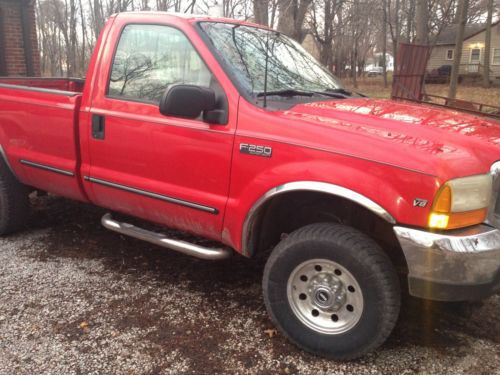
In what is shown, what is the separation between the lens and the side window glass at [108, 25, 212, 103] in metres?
3.33

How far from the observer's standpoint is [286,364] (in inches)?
112

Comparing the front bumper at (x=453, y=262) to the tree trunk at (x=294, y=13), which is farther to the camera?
→ the tree trunk at (x=294, y=13)

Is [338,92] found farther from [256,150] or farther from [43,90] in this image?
[43,90]

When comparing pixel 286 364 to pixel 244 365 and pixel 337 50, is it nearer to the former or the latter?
pixel 244 365

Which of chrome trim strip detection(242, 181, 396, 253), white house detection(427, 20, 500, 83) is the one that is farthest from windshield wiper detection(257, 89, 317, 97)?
white house detection(427, 20, 500, 83)

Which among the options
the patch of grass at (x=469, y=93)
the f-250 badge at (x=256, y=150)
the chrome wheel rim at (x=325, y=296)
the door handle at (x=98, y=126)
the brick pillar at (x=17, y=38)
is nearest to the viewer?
the chrome wheel rim at (x=325, y=296)

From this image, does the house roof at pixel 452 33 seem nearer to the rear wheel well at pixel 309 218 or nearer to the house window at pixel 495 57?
the house window at pixel 495 57

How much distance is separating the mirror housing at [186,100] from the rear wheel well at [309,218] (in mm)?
709

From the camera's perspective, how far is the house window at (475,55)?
4841 centimetres

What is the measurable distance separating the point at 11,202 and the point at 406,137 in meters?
3.59

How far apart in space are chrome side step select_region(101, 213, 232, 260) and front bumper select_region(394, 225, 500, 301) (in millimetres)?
1226

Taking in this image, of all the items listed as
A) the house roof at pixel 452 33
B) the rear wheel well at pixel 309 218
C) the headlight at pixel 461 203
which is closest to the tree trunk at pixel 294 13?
the rear wheel well at pixel 309 218

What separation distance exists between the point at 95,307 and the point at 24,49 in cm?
882

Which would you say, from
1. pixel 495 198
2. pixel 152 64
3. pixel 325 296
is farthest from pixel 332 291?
pixel 152 64
